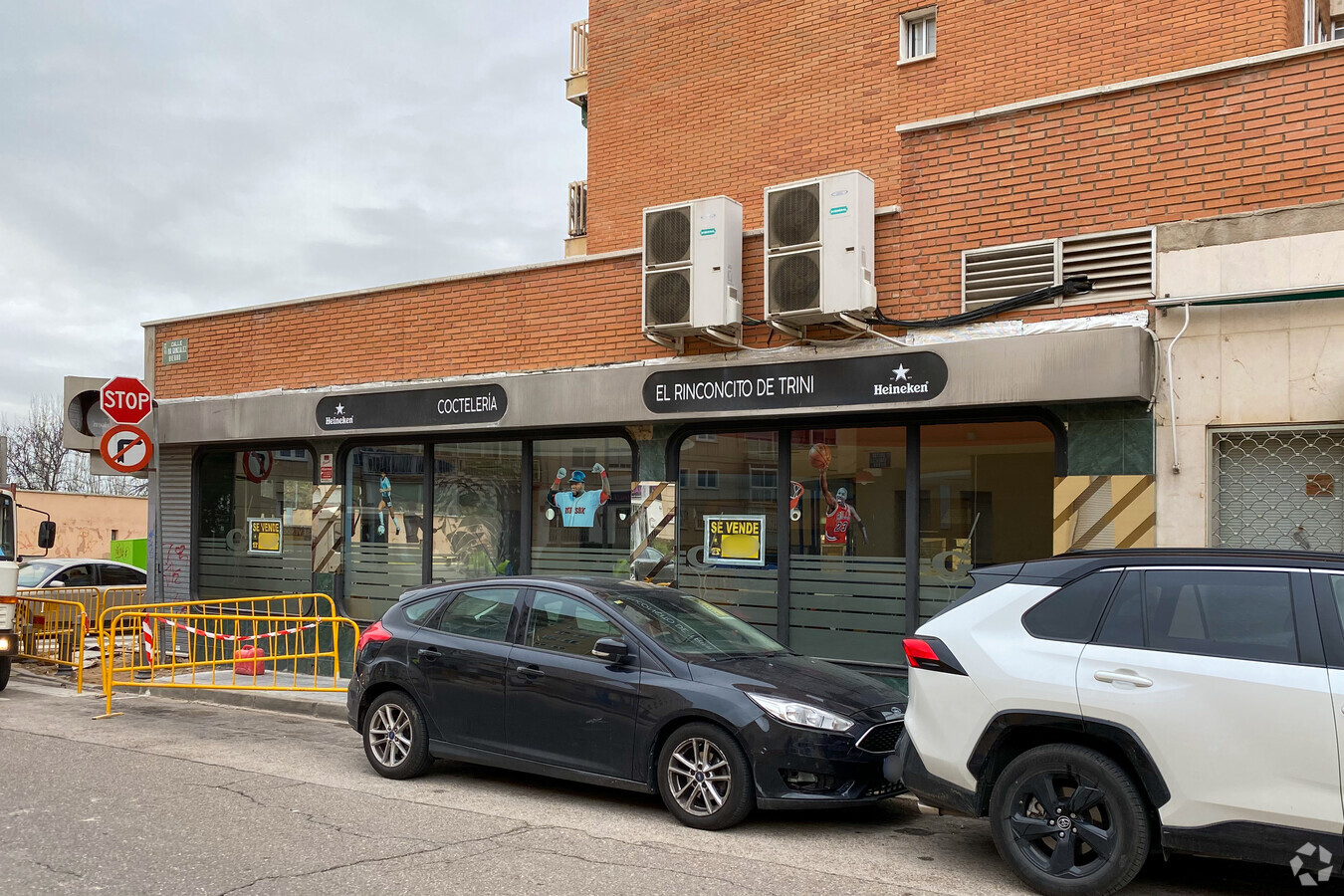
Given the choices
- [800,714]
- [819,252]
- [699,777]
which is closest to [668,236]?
[819,252]

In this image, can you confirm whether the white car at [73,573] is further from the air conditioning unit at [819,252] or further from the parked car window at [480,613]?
the air conditioning unit at [819,252]

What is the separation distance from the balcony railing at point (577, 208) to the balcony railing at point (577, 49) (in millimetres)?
2948

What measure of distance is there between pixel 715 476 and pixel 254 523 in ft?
Answer: 23.8

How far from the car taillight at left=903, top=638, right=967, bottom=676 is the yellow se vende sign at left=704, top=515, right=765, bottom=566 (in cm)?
546

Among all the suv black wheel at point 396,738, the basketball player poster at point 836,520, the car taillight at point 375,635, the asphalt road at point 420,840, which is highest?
the basketball player poster at point 836,520

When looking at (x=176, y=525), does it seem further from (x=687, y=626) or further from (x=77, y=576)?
(x=687, y=626)

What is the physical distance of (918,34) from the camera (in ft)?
55.6

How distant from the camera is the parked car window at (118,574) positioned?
18.9m

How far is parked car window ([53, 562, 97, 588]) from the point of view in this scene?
18109 mm

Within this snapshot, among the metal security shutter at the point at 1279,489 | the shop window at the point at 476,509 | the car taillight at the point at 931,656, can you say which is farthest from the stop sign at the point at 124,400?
the metal security shutter at the point at 1279,489

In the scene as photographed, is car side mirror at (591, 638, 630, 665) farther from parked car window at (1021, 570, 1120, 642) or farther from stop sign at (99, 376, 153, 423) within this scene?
stop sign at (99, 376, 153, 423)

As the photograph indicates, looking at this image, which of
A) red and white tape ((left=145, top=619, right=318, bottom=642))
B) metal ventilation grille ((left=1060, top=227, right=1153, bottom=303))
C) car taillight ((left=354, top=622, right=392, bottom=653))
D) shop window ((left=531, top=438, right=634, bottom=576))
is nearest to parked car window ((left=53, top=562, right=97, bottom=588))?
red and white tape ((left=145, top=619, right=318, bottom=642))

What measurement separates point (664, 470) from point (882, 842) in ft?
19.6

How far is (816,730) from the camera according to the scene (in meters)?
6.82
